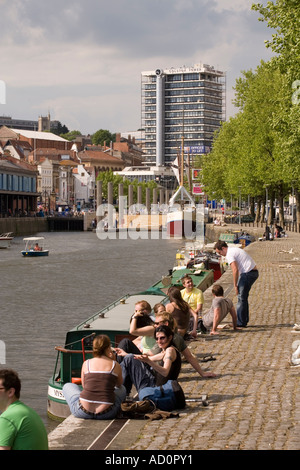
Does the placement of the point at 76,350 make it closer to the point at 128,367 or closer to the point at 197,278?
the point at 128,367

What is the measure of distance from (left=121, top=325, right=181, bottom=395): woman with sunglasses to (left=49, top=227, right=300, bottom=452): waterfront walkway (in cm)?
56

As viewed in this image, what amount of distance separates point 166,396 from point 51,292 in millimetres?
35853

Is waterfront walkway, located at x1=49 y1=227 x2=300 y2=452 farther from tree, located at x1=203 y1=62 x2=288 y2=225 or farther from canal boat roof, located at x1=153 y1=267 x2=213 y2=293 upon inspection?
tree, located at x1=203 y1=62 x2=288 y2=225

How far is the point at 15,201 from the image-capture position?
159 meters

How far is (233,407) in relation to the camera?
474 inches

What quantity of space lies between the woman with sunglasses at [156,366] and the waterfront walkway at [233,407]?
1.84 ft

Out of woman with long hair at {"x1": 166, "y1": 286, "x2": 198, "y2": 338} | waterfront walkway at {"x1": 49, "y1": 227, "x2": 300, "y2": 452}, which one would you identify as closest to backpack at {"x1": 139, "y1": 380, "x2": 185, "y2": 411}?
waterfront walkway at {"x1": 49, "y1": 227, "x2": 300, "y2": 452}

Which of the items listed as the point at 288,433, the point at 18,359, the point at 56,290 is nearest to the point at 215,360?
the point at 288,433

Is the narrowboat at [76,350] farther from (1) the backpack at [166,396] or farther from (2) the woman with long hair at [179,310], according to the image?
(1) the backpack at [166,396]

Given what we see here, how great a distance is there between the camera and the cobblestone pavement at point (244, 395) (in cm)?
1027
